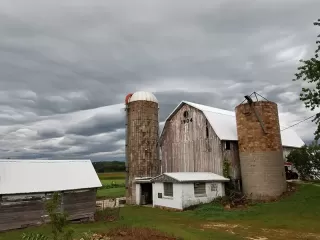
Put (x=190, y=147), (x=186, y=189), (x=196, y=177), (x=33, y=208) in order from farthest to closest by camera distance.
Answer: (x=190, y=147) < (x=196, y=177) < (x=186, y=189) < (x=33, y=208)

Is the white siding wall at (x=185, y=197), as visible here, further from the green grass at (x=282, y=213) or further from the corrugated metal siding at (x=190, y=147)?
the corrugated metal siding at (x=190, y=147)

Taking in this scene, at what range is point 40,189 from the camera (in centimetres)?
1950

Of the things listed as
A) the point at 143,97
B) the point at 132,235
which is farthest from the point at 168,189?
the point at 132,235

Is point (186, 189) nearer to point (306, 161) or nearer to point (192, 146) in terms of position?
point (192, 146)

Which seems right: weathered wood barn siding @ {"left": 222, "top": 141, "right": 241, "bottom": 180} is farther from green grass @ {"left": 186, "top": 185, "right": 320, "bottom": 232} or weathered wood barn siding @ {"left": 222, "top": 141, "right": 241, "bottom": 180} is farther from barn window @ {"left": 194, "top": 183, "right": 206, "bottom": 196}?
green grass @ {"left": 186, "top": 185, "right": 320, "bottom": 232}

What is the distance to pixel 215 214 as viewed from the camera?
22.2 metres

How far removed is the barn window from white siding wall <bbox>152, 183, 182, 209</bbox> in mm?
1818

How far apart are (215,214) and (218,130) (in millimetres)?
10435

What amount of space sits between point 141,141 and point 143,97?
5316 millimetres

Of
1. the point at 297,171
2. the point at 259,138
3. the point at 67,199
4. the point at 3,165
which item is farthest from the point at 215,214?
the point at 297,171

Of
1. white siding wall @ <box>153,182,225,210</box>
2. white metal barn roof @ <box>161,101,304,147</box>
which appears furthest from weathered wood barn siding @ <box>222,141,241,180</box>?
white siding wall @ <box>153,182,225,210</box>

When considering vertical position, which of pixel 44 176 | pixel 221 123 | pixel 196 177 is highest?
pixel 221 123

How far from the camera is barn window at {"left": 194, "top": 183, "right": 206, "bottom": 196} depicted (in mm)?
26438

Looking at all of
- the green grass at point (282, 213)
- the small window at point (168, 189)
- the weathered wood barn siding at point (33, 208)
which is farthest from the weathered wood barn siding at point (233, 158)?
the weathered wood barn siding at point (33, 208)
